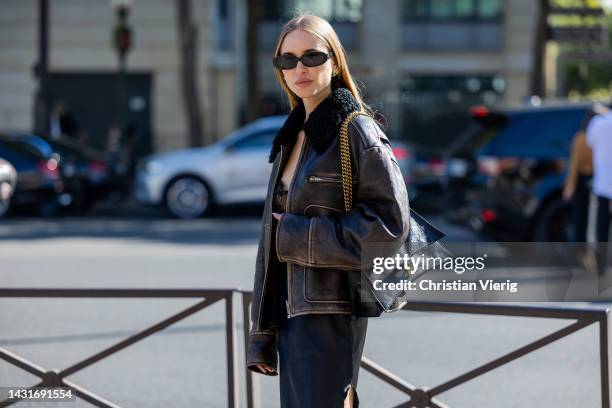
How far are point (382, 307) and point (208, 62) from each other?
1070 inches

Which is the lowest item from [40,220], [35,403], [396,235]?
[40,220]

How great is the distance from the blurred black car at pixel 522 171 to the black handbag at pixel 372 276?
8.45m

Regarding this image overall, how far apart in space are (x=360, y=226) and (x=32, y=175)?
48.8 ft

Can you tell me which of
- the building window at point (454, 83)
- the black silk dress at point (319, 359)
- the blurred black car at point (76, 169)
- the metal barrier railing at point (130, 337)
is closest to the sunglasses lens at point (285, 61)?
the black silk dress at point (319, 359)

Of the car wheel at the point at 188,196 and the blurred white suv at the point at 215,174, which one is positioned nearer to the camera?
the blurred white suv at the point at 215,174

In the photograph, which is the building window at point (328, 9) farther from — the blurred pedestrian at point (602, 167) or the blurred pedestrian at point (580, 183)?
the blurred pedestrian at point (602, 167)

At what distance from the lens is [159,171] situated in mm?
17812

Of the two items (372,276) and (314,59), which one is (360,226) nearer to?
(372,276)

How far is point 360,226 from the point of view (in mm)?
3252

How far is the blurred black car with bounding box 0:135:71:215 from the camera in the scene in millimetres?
17406

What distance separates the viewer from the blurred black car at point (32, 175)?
57.1 ft

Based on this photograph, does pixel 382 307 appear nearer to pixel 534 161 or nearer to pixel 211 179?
pixel 534 161

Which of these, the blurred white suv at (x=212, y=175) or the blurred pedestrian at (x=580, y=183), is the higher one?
the blurred pedestrian at (x=580, y=183)

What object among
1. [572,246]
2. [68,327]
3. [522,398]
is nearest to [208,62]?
[68,327]
